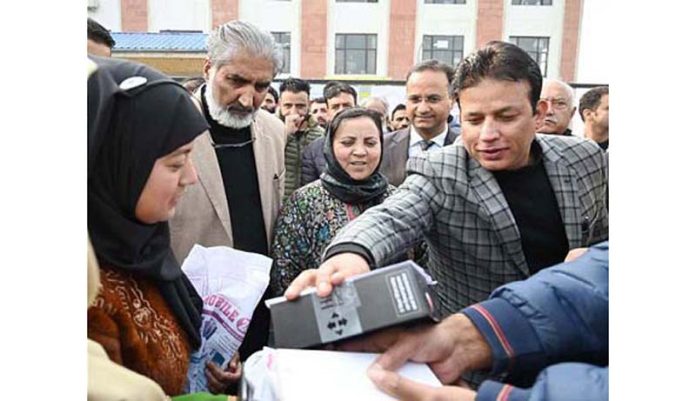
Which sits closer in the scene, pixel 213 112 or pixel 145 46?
pixel 213 112

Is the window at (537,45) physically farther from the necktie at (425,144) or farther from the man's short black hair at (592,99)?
the necktie at (425,144)

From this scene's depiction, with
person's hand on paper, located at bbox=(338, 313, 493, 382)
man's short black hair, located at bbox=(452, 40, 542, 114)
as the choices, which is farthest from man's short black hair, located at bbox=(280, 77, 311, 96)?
person's hand on paper, located at bbox=(338, 313, 493, 382)

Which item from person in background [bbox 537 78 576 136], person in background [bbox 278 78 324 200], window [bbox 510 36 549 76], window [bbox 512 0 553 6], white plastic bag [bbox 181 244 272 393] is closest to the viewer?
white plastic bag [bbox 181 244 272 393]

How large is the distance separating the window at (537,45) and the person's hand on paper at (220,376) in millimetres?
18888

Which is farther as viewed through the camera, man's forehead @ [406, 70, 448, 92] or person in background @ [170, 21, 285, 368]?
man's forehead @ [406, 70, 448, 92]

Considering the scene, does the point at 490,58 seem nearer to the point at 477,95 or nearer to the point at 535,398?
the point at 477,95

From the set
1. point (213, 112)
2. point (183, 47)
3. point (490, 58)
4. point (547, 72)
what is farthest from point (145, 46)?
point (547, 72)

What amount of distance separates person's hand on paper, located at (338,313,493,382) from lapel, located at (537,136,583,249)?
1.73ft

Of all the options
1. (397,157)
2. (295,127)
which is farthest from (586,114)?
(295,127)

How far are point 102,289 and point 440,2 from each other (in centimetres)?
1934

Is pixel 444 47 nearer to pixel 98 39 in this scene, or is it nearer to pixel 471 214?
pixel 98 39

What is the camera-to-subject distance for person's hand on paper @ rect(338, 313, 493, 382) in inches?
36.2

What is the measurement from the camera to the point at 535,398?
799 millimetres

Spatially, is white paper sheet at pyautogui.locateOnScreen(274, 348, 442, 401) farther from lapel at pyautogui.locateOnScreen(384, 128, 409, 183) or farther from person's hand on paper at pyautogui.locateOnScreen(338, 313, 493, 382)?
lapel at pyautogui.locateOnScreen(384, 128, 409, 183)
